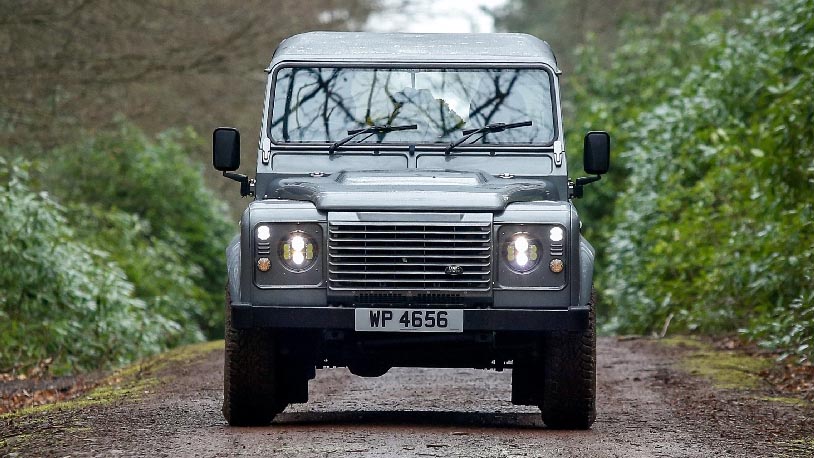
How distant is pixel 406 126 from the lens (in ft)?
30.5

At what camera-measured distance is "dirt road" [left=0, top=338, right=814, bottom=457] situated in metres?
7.36

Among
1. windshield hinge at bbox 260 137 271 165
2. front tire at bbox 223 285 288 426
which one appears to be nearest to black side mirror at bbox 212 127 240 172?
windshield hinge at bbox 260 137 271 165

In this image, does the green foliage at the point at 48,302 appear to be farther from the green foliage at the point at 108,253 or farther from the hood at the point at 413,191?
the hood at the point at 413,191

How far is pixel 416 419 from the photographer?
355 inches

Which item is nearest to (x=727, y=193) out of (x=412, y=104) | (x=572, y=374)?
(x=412, y=104)

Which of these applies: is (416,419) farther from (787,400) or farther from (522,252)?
(787,400)

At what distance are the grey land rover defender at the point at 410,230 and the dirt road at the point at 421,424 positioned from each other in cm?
39

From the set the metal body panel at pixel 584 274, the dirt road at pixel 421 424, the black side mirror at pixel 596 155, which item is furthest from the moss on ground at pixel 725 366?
the metal body panel at pixel 584 274

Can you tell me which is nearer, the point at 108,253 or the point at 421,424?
the point at 421,424

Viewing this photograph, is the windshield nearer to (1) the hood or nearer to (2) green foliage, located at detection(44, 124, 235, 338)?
(1) the hood

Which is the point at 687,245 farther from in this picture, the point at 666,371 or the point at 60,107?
the point at 60,107

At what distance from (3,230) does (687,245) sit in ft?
27.7

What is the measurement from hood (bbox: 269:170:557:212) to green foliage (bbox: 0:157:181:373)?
21.3 feet

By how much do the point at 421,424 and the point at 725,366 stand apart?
5.45m
